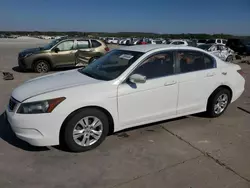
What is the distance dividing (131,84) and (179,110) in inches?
45.0

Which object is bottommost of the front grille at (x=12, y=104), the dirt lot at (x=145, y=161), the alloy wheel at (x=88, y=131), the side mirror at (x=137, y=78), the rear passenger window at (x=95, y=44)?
the dirt lot at (x=145, y=161)

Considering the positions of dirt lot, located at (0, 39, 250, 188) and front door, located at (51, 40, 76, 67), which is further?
front door, located at (51, 40, 76, 67)

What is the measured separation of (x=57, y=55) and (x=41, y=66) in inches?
33.3

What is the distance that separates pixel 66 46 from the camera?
11.9m

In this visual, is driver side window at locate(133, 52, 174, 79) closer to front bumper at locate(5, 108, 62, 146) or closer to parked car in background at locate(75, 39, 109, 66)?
front bumper at locate(5, 108, 62, 146)

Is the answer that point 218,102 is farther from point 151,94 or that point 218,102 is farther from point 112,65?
point 112,65

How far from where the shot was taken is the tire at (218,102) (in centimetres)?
513

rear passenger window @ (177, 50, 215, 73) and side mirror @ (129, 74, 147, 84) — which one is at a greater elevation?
rear passenger window @ (177, 50, 215, 73)

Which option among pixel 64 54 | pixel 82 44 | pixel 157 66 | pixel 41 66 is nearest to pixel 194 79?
pixel 157 66

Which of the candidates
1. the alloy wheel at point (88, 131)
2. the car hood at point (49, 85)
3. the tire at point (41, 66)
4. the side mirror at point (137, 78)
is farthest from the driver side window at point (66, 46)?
the alloy wheel at point (88, 131)

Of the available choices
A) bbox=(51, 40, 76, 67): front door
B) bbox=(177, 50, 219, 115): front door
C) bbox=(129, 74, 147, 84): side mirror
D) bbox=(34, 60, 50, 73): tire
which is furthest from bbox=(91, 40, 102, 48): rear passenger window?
bbox=(129, 74, 147, 84): side mirror

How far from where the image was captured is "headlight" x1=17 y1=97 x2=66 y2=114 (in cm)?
356

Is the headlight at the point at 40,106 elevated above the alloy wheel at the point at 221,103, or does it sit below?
above

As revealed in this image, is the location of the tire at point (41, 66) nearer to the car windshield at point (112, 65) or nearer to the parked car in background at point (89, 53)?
the parked car in background at point (89, 53)
